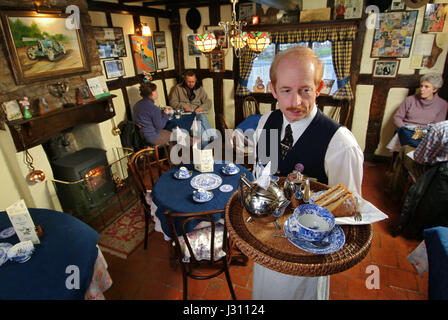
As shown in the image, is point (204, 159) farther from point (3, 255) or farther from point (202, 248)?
point (3, 255)

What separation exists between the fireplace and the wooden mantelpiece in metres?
0.52

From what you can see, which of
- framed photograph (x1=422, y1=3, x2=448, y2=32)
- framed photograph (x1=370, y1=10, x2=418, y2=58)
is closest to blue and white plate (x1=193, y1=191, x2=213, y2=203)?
framed photograph (x1=370, y1=10, x2=418, y2=58)

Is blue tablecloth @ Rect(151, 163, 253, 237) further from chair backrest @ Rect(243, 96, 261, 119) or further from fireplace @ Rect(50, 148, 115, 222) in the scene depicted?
chair backrest @ Rect(243, 96, 261, 119)

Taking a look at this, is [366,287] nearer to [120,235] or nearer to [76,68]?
[120,235]

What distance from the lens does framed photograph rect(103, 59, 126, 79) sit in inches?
174

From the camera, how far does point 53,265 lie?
159 centimetres

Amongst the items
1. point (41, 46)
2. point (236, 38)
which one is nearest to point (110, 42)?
point (41, 46)

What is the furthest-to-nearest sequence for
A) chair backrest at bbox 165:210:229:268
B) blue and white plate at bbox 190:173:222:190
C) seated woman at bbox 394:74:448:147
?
seated woman at bbox 394:74:448:147, blue and white plate at bbox 190:173:222:190, chair backrest at bbox 165:210:229:268

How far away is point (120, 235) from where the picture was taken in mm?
3287

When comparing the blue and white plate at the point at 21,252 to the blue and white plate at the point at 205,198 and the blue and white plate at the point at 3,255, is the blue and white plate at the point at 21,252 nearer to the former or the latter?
the blue and white plate at the point at 3,255

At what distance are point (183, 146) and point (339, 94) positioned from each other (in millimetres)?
3150

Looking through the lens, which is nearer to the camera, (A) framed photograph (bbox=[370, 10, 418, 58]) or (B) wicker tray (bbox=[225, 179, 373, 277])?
(B) wicker tray (bbox=[225, 179, 373, 277])

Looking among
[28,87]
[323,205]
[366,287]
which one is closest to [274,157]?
[323,205]

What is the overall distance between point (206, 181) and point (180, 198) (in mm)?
370
